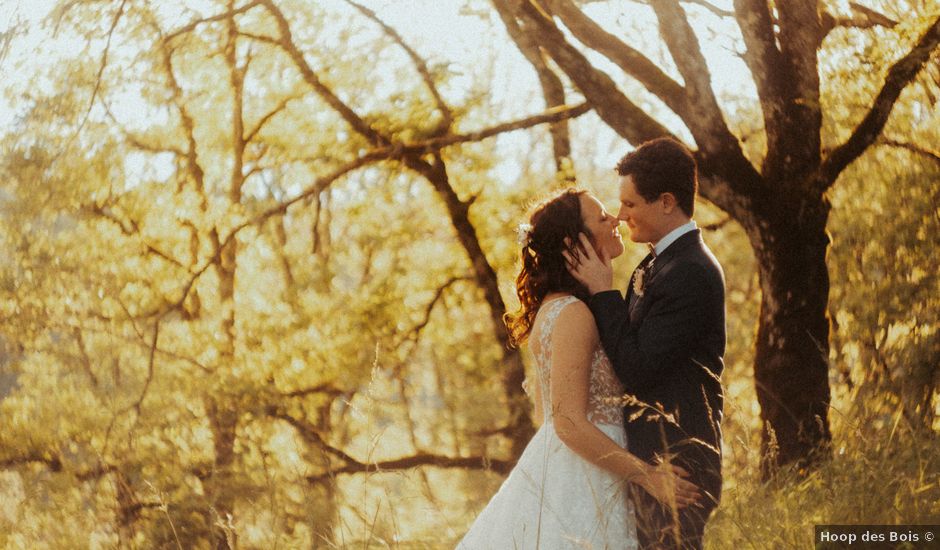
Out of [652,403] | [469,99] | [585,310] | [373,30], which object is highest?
[373,30]

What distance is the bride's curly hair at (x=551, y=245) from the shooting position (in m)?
3.49

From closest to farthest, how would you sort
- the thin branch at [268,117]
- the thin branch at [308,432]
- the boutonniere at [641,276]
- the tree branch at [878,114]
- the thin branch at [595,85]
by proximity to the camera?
1. the boutonniere at [641,276]
2. the tree branch at [878,114]
3. the thin branch at [595,85]
4. the thin branch at [308,432]
5. the thin branch at [268,117]

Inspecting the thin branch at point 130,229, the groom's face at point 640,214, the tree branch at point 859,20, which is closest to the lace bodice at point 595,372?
the groom's face at point 640,214

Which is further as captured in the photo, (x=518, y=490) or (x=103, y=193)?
(x=103, y=193)

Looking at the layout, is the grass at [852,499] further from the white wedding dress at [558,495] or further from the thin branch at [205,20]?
the thin branch at [205,20]

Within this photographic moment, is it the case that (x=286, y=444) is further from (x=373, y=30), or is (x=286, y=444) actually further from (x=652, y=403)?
(x=652, y=403)

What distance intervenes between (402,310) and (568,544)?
662cm

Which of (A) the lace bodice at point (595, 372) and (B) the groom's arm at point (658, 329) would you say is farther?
(A) the lace bodice at point (595, 372)

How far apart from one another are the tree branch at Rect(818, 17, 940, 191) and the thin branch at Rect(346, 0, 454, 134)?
3.40 m

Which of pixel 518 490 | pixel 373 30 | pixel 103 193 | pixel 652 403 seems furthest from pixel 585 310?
pixel 103 193

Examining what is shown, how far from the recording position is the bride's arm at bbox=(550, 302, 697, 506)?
3279mm

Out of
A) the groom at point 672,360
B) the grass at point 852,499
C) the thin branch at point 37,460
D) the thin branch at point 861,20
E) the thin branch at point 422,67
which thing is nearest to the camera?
the grass at point 852,499

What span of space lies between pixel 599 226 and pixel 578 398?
62cm

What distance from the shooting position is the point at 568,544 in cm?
331
